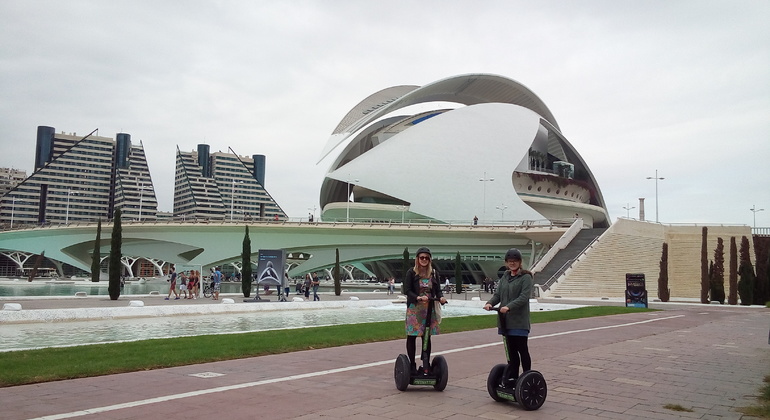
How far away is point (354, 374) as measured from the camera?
24.0 feet

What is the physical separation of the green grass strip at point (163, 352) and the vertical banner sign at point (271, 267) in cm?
1392

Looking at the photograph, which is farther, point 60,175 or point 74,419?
point 60,175

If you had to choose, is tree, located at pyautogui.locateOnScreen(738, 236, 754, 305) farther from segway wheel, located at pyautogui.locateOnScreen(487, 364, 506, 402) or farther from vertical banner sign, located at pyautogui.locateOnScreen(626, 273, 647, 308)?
segway wheel, located at pyautogui.locateOnScreen(487, 364, 506, 402)

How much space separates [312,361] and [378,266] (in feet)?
176

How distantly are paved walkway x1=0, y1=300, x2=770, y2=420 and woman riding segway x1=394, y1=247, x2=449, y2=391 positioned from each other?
0.55 ft

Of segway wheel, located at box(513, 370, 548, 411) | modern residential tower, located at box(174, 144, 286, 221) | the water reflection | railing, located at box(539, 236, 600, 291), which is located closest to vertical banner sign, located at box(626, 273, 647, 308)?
railing, located at box(539, 236, 600, 291)

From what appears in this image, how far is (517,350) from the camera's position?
5824mm

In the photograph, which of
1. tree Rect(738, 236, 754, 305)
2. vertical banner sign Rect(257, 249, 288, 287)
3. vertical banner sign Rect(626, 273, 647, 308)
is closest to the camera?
vertical banner sign Rect(626, 273, 647, 308)

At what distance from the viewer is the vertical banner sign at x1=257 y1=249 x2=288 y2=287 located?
26.7 metres

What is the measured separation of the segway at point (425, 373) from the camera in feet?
20.2

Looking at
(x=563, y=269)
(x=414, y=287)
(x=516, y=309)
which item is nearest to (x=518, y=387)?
(x=516, y=309)

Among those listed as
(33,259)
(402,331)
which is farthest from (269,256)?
(33,259)

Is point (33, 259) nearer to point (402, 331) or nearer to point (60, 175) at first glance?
point (60, 175)

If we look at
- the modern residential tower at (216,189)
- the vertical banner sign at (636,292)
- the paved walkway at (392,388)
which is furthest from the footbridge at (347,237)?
the modern residential tower at (216,189)
